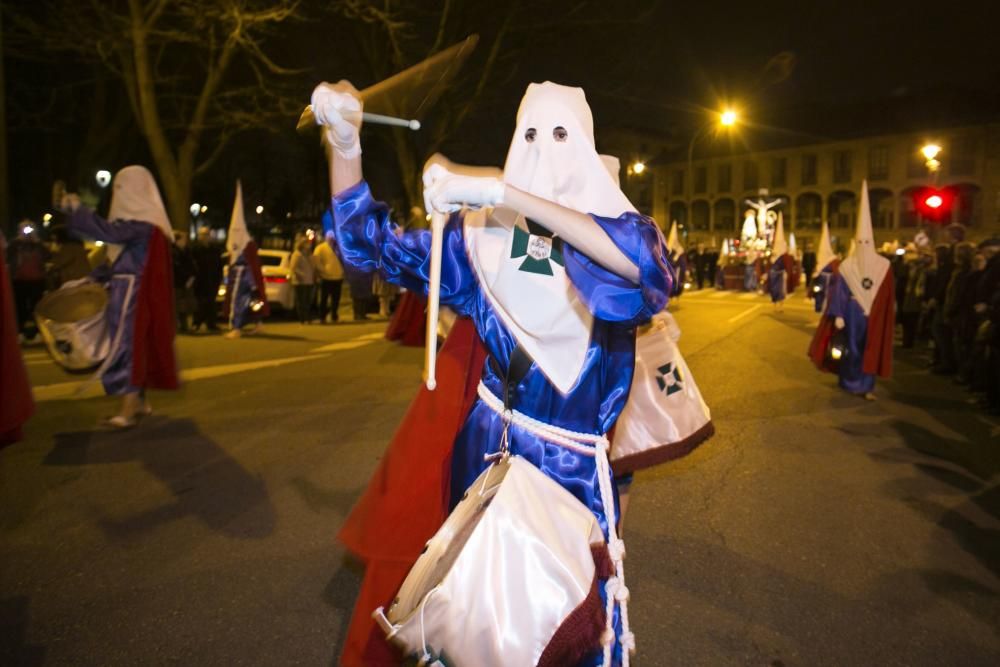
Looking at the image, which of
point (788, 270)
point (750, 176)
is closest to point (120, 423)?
point (788, 270)

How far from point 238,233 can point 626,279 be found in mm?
12185

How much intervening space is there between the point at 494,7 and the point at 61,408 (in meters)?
18.8

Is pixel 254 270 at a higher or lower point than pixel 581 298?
higher

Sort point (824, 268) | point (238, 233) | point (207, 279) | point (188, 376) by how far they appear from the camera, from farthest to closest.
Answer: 1. point (207, 279)
2. point (238, 233)
3. point (824, 268)
4. point (188, 376)

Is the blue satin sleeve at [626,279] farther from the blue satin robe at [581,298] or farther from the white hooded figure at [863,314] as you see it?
the white hooded figure at [863,314]

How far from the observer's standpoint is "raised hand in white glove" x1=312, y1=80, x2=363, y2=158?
2178mm

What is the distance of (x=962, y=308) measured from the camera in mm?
9945

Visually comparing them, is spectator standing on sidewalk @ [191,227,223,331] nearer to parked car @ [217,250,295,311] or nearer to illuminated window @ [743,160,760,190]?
parked car @ [217,250,295,311]

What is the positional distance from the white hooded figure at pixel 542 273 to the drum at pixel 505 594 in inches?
4.4

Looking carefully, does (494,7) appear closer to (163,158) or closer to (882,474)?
(163,158)

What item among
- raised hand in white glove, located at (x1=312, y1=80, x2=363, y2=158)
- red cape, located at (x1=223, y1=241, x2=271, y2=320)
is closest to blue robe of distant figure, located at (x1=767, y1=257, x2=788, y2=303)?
red cape, located at (x1=223, y1=241, x2=271, y2=320)

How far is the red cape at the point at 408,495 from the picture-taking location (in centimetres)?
247

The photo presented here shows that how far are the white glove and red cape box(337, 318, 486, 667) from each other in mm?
902

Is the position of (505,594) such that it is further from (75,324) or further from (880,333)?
(880,333)
